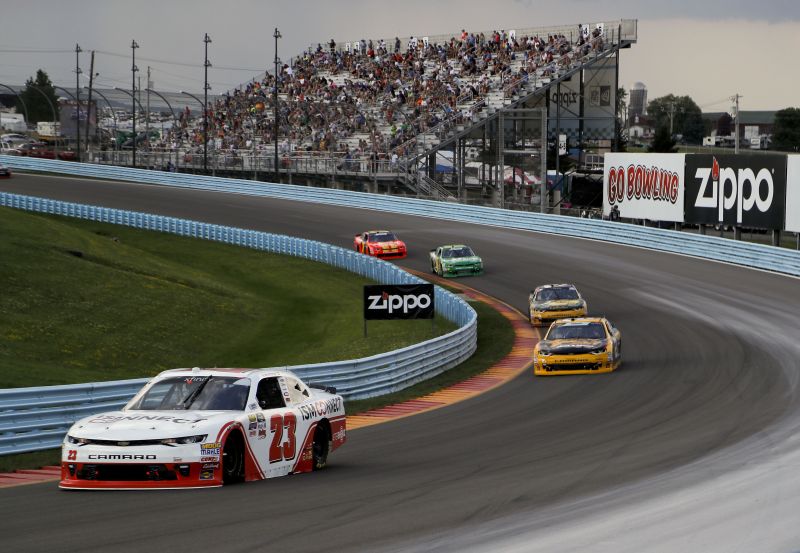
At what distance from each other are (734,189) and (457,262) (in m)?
12.3

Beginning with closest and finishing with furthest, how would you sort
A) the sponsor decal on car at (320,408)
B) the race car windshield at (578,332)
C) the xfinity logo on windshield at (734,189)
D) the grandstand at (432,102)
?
the sponsor decal on car at (320,408) → the race car windshield at (578,332) → the xfinity logo on windshield at (734,189) → the grandstand at (432,102)

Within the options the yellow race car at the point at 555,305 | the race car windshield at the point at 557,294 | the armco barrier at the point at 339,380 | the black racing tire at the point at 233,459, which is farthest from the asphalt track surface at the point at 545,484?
the race car windshield at the point at 557,294

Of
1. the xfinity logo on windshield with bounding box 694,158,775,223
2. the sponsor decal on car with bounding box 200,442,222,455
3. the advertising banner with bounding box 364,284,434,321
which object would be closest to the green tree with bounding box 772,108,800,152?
the xfinity logo on windshield with bounding box 694,158,775,223

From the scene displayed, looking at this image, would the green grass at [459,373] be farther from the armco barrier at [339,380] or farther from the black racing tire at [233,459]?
the black racing tire at [233,459]

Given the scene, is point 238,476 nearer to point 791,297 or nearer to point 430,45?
point 791,297

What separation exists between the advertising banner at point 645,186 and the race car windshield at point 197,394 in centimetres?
4281

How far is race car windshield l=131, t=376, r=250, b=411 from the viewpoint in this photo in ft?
42.7

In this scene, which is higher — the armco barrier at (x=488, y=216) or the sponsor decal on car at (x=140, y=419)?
the armco barrier at (x=488, y=216)

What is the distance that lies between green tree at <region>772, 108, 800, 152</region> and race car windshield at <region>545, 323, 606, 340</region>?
391 ft

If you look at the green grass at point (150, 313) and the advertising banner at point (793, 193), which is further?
the advertising banner at point (793, 193)

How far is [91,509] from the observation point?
11062 millimetres

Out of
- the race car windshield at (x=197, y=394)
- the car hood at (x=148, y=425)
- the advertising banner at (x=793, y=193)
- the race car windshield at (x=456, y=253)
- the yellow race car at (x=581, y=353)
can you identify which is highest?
the advertising banner at (x=793, y=193)

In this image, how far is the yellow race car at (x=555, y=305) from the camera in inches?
1350

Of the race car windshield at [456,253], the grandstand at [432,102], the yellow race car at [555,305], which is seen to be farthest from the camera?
the grandstand at [432,102]
